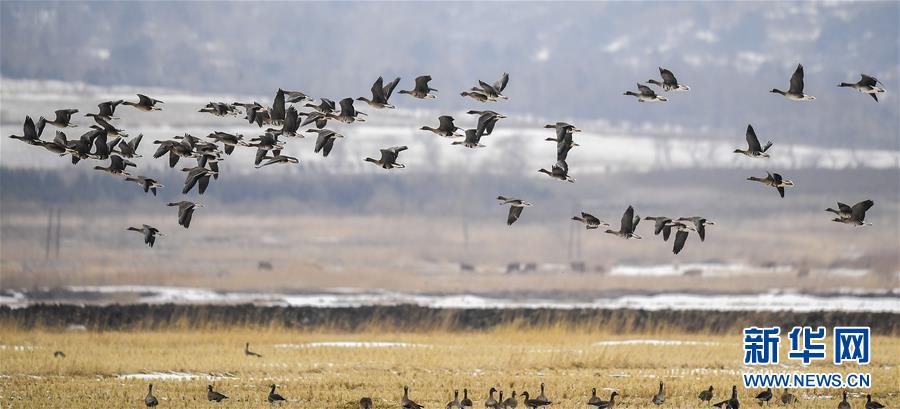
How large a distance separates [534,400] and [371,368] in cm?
1076

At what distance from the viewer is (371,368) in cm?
4394

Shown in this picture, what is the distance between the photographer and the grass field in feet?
118

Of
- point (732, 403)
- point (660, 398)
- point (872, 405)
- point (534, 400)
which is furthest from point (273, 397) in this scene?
point (872, 405)

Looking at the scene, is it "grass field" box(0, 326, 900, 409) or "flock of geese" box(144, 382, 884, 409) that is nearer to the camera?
"flock of geese" box(144, 382, 884, 409)

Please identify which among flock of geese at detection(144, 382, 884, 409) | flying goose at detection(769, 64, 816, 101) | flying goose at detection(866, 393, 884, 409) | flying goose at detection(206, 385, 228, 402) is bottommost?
flying goose at detection(206, 385, 228, 402)

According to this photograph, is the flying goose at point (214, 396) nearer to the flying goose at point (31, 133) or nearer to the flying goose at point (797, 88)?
the flying goose at point (31, 133)

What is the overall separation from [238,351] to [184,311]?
23.3 meters

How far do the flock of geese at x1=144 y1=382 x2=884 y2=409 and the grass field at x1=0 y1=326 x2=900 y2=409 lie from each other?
299 millimetres

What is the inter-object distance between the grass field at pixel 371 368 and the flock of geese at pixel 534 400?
0.30 meters

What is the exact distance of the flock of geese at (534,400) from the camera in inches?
1305

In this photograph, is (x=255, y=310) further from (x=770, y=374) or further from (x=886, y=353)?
(x=770, y=374)

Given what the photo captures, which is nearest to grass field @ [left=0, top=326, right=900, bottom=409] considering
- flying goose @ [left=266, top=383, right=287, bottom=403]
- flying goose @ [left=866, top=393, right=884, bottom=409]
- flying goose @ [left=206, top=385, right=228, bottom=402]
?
flying goose @ [left=206, top=385, right=228, bottom=402]

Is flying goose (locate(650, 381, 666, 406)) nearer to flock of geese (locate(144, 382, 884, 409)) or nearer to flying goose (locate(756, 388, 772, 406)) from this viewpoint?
flock of geese (locate(144, 382, 884, 409))

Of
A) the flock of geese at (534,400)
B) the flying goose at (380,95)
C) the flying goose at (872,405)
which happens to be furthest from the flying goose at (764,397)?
the flying goose at (380,95)
